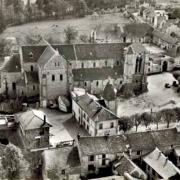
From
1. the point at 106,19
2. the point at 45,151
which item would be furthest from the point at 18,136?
the point at 106,19

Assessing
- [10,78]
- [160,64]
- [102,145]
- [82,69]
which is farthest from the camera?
[160,64]

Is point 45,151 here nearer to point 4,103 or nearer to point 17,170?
point 17,170

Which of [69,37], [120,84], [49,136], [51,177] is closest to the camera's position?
[51,177]

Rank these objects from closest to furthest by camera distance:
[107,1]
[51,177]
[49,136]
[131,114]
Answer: [51,177], [49,136], [131,114], [107,1]

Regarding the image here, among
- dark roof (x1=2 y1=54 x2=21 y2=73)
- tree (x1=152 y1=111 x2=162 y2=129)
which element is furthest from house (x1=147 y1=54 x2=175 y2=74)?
dark roof (x1=2 y1=54 x2=21 y2=73)

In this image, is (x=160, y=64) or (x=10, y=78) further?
(x=160, y=64)

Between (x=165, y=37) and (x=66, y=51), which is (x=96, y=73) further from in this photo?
(x=165, y=37)

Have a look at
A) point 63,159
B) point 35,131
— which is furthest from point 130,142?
point 35,131
